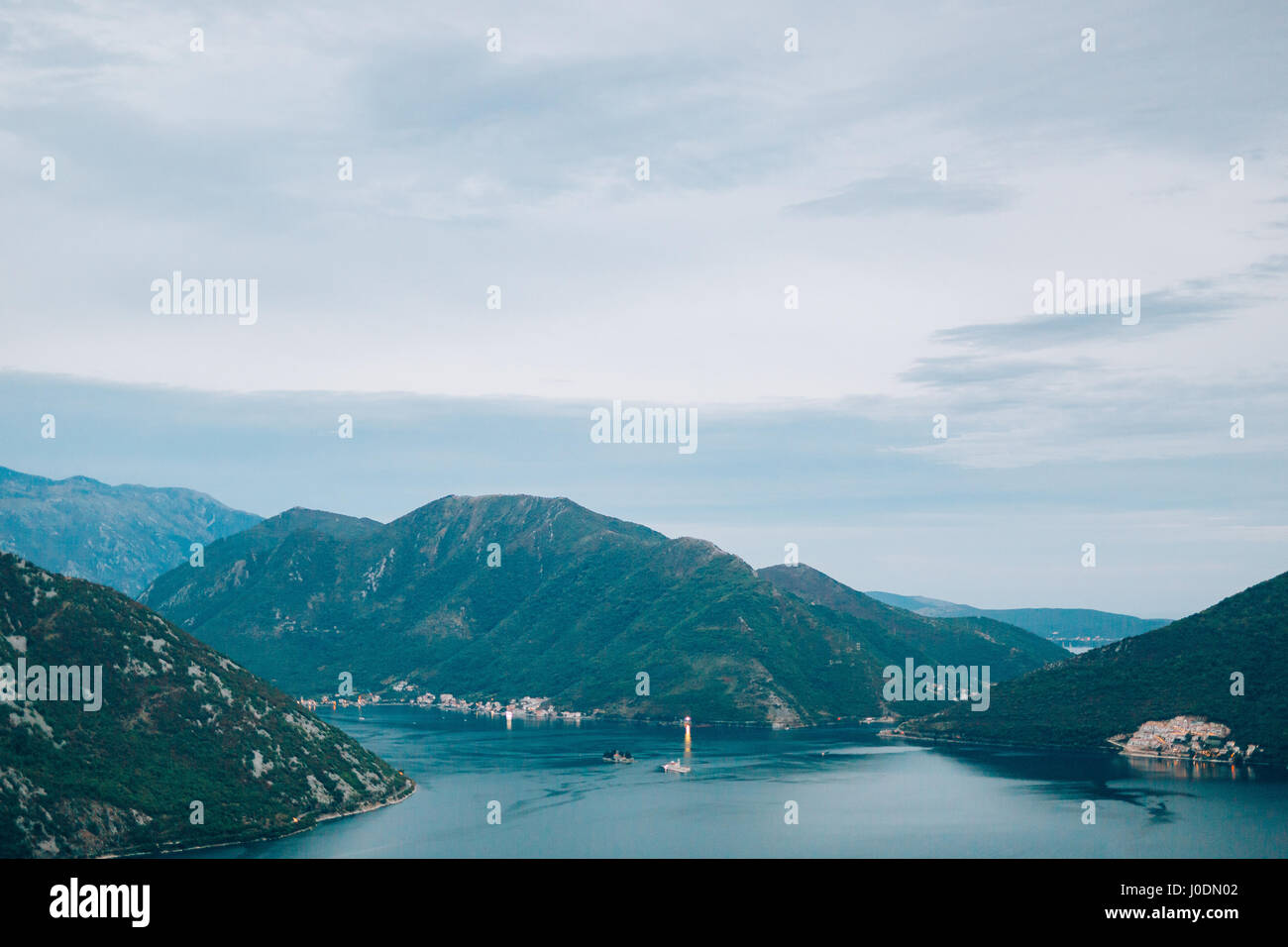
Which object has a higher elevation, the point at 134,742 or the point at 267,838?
the point at 134,742

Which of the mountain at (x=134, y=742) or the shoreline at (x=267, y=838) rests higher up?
the mountain at (x=134, y=742)

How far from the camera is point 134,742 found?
156 meters

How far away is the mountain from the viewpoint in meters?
138

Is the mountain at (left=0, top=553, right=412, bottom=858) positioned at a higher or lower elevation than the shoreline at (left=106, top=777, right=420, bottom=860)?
higher

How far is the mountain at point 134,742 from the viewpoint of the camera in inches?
5428

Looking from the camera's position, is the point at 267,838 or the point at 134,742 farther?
the point at 134,742

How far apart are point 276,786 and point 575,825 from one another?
45.6m
